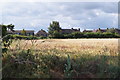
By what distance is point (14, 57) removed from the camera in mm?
4578

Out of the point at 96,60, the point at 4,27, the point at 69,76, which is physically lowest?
the point at 69,76

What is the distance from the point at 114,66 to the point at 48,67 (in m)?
1.61

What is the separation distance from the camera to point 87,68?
4.34m

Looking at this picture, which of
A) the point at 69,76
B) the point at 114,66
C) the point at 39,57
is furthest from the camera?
the point at 39,57

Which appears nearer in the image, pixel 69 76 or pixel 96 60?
pixel 69 76

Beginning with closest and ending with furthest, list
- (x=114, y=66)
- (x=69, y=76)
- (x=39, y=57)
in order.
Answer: (x=69, y=76) < (x=114, y=66) < (x=39, y=57)

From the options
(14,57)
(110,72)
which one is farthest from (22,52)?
(110,72)

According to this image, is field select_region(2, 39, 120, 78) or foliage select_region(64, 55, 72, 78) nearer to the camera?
foliage select_region(64, 55, 72, 78)

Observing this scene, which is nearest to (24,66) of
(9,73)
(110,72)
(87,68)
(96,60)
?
(9,73)

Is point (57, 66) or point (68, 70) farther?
point (57, 66)

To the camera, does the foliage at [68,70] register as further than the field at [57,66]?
No

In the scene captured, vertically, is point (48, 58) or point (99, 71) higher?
point (48, 58)

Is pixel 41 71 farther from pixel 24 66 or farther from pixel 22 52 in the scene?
pixel 22 52

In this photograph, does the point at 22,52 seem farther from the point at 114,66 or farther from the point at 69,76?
the point at 114,66
